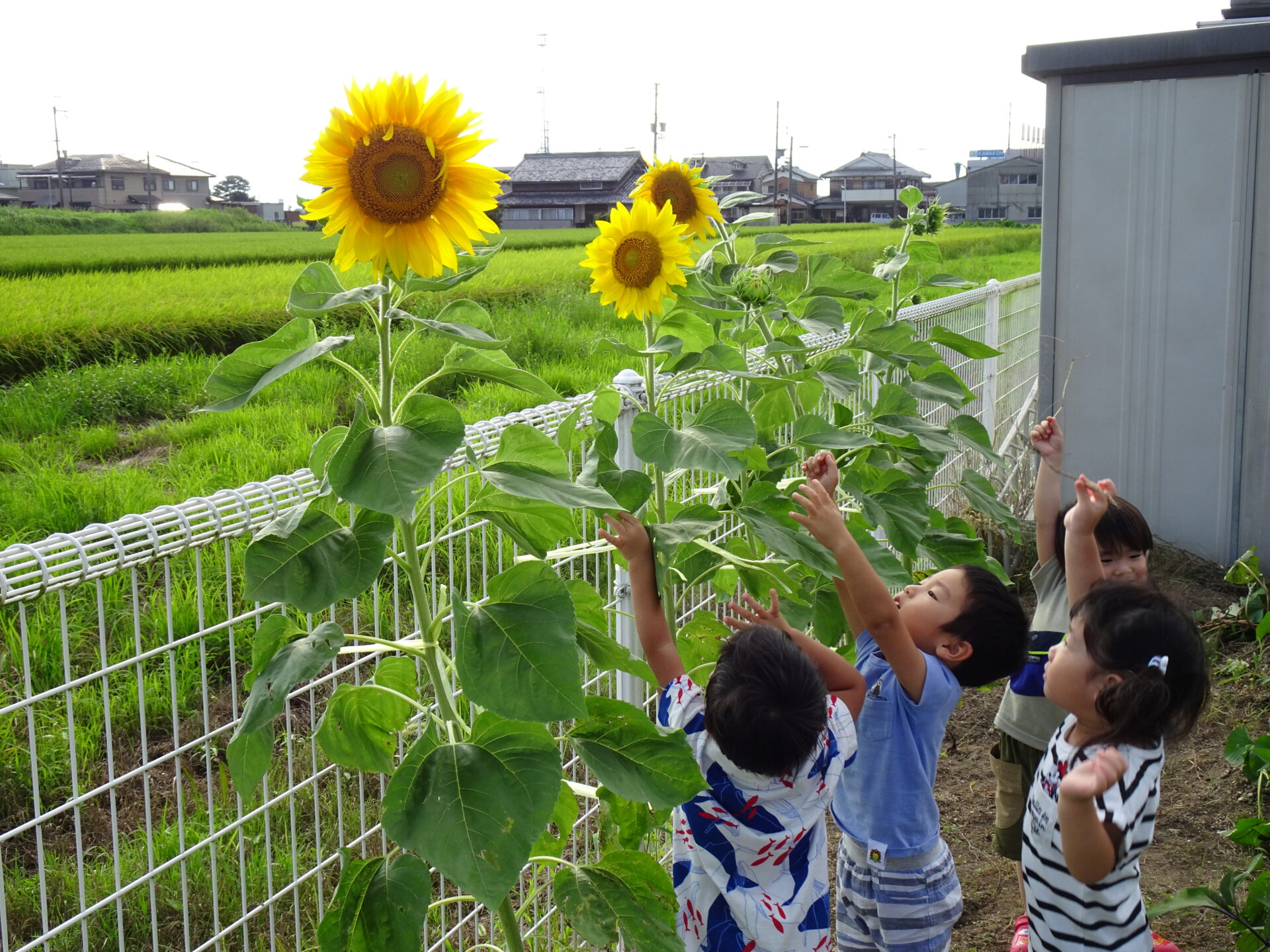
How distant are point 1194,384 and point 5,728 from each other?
439 cm

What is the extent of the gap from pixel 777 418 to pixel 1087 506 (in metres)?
0.64

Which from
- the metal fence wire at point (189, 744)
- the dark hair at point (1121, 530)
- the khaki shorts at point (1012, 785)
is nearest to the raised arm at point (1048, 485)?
the dark hair at point (1121, 530)

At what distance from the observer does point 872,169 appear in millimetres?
70188

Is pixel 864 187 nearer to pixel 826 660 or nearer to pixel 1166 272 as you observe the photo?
pixel 1166 272

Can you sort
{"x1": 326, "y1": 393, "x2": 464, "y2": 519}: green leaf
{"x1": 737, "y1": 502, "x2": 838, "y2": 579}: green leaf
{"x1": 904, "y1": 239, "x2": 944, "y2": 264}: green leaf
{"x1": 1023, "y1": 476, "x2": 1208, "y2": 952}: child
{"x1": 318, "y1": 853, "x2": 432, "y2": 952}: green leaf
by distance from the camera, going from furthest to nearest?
1. {"x1": 904, "y1": 239, "x2": 944, "y2": 264}: green leaf
2. {"x1": 737, "y1": 502, "x2": 838, "y2": 579}: green leaf
3. {"x1": 1023, "y1": 476, "x2": 1208, "y2": 952}: child
4. {"x1": 318, "y1": 853, "x2": 432, "y2": 952}: green leaf
5. {"x1": 326, "y1": 393, "x2": 464, "y2": 519}: green leaf

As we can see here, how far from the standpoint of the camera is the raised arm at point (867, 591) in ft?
6.45

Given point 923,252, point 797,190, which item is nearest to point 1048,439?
point 923,252

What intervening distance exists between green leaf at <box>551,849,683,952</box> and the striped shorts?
553 mm

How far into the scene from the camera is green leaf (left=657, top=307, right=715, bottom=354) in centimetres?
214

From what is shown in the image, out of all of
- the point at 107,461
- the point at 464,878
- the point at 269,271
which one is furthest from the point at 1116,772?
the point at 269,271

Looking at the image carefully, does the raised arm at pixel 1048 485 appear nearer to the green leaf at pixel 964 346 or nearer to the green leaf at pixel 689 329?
the green leaf at pixel 964 346

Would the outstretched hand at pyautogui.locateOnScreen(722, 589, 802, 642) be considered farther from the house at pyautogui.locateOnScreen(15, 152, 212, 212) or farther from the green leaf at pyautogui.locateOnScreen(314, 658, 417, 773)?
the house at pyautogui.locateOnScreen(15, 152, 212, 212)

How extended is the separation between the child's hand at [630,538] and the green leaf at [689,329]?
404mm

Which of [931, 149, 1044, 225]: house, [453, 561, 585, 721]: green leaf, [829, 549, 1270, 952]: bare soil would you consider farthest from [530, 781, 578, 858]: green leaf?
[931, 149, 1044, 225]: house
